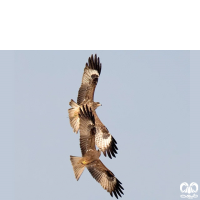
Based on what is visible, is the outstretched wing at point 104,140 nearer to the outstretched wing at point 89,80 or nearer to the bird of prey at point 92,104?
the bird of prey at point 92,104

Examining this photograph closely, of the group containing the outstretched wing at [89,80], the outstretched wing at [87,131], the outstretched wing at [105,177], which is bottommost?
the outstretched wing at [105,177]

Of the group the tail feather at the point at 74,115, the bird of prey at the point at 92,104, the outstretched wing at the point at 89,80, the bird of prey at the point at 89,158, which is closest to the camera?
the bird of prey at the point at 89,158

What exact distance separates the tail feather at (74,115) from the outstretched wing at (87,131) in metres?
1.49

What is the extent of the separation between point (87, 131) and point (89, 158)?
1.94 feet

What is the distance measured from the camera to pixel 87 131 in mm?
13195

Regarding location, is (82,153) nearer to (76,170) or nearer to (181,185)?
(76,170)

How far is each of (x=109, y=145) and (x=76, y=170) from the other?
1.07 meters

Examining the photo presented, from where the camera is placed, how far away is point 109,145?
13.8 m

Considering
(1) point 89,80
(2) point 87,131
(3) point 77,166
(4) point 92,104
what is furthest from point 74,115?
(3) point 77,166

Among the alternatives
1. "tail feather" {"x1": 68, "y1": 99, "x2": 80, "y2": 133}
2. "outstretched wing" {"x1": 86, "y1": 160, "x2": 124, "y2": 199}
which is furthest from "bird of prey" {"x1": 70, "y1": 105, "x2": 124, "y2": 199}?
"tail feather" {"x1": 68, "y1": 99, "x2": 80, "y2": 133}

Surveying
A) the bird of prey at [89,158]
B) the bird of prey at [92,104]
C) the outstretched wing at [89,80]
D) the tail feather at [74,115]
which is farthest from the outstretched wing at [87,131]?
the outstretched wing at [89,80]

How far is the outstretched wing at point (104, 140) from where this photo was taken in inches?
540

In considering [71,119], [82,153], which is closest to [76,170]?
[82,153]

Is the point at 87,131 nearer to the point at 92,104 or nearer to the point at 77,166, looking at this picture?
the point at 77,166
